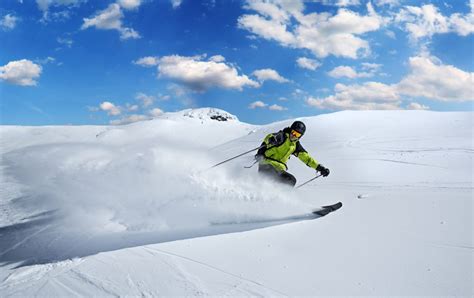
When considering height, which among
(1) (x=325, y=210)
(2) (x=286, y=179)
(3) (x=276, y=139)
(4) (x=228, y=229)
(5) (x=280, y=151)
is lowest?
(4) (x=228, y=229)

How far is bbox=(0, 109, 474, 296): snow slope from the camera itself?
4113 millimetres

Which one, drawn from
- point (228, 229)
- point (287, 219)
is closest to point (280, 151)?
point (287, 219)

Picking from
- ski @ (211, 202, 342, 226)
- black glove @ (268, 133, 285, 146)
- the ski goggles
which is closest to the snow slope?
ski @ (211, 202, 342, 226)

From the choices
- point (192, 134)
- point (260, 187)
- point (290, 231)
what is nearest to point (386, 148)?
point (260, 187)

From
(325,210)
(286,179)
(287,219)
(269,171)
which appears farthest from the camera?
(269,171)

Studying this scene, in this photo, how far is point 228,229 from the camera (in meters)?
6.10

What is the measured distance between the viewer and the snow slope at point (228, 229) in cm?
411

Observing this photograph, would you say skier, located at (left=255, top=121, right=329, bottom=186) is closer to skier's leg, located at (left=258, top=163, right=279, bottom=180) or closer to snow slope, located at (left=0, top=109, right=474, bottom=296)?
skier's leg, located at (left=258, top=163, right=279, bottom=180)

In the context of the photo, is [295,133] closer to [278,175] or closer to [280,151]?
[280,151]

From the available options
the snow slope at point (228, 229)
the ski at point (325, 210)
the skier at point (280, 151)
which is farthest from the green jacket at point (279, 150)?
the ski at point (325, 210)

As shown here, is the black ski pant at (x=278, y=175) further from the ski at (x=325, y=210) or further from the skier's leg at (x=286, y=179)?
the ski at (x=325, y=210)

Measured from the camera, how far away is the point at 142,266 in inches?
181

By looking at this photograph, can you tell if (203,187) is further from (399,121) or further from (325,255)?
(399,121)

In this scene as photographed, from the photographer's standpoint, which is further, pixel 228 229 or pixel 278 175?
pixel 278 175
